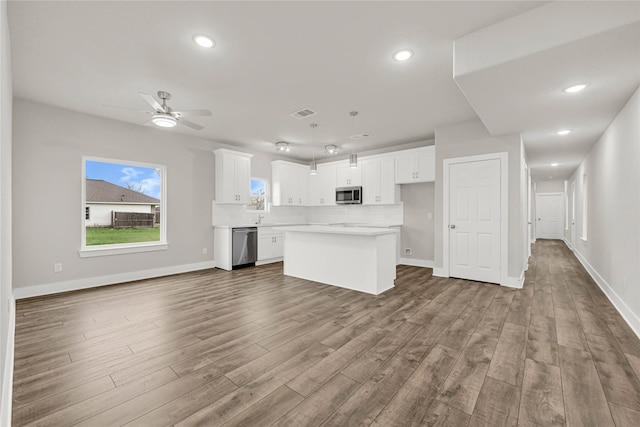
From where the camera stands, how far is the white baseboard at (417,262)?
6.08m

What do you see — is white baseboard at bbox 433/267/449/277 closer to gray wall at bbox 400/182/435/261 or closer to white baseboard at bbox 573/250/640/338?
gray wall at bbox 400/182/435/261

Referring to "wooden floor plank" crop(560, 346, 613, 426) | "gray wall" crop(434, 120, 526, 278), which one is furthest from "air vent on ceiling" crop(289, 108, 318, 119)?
"wooden floor plank" crop(560, 346, 613, 426)

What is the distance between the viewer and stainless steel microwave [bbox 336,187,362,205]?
22.2 feet

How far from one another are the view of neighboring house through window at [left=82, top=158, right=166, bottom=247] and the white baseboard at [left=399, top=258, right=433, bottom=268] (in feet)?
16.8

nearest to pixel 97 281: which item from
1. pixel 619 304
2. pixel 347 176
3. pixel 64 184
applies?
pixel 64 184

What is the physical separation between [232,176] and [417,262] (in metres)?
4.54

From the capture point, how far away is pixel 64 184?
4223 mm

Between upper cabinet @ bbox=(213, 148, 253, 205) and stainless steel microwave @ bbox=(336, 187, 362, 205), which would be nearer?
upper cabinet @ bbox=(213, 148, 253, 205)

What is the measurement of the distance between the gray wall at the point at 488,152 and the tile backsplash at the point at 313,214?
5.02 ft

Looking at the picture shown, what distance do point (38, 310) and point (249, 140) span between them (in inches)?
169

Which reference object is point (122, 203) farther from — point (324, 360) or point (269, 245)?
point (324, 360)

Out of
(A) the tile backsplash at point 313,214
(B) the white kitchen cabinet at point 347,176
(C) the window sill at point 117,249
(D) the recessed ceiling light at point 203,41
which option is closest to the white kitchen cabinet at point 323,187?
(B) the white kitchen cabinet at point 347,176

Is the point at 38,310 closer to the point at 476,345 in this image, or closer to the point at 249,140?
the point at 249,140

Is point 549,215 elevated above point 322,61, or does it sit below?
below
